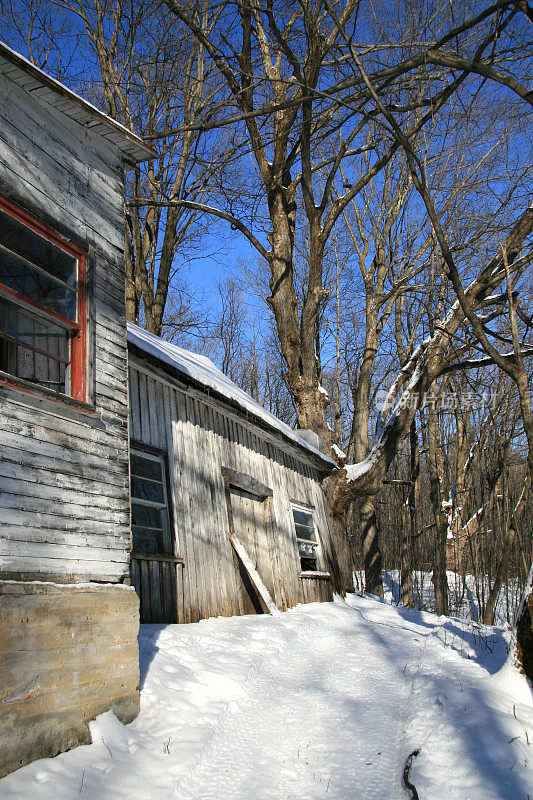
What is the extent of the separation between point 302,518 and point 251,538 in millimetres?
2713

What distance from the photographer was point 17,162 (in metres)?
4.43

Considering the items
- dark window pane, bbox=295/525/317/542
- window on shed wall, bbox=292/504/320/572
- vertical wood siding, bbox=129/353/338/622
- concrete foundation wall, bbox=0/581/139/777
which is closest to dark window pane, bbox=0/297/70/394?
vertical wood siding, bbox=129/353/338/622

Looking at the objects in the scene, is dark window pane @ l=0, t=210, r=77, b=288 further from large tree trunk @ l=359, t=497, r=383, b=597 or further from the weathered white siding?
large tree trunk @ l=359, t=497, r=383, b=597

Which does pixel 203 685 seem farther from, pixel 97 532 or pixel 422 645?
pixel 422 645

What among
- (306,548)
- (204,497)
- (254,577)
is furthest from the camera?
(306,548)

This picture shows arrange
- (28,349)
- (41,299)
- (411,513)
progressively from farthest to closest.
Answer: (411,513) → (28,349) → (41,299)

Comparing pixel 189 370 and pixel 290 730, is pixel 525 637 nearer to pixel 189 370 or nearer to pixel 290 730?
pixel 290 730

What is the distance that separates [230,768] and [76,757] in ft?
3.22

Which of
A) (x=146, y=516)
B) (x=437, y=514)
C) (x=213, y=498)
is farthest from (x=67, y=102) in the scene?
(x=437, y=514)

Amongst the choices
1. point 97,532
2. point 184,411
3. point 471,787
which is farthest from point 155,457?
point 471,787

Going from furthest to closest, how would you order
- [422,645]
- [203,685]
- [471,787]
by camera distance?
[422,645]
[203,685]
[471,787]

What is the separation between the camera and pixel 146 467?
6.91 meters

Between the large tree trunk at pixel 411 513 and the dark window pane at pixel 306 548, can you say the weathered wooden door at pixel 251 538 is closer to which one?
the dark window pane at pixel 306 548

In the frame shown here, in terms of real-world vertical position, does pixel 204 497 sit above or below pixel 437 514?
below
